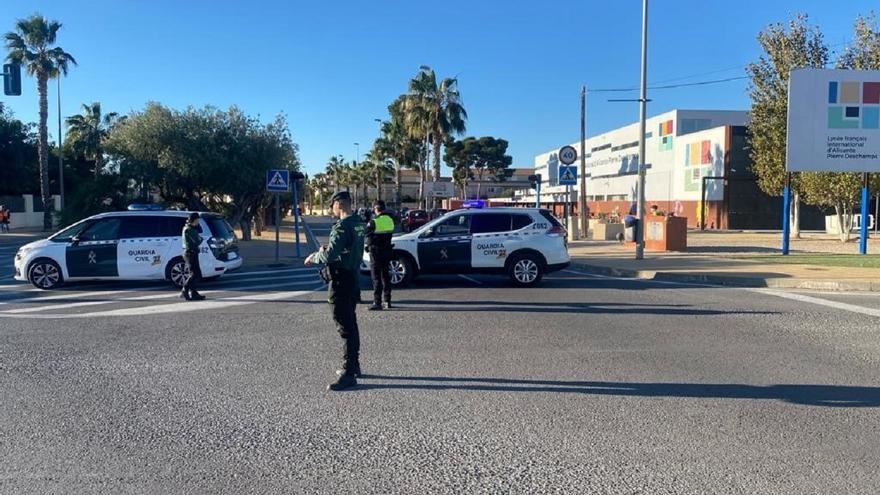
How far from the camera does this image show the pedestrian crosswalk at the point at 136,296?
35.9 ft

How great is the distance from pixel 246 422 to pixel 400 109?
49.8 meters

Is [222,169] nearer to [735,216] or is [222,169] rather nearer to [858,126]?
[858,126]

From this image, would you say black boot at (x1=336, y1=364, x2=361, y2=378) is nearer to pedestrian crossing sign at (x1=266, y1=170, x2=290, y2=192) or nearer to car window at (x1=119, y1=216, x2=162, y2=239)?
car window at (x1=119, y1=216, x2=162, y2=239)

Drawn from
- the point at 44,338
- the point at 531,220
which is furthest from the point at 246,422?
the point at 531,220

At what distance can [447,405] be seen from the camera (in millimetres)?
5777

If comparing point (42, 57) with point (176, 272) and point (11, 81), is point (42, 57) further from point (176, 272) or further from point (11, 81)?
point (176, 272)

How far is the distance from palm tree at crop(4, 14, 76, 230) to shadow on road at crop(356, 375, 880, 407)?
40324 mm

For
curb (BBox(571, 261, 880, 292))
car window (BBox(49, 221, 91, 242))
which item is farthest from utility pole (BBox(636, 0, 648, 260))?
car window (BBox(49, 221, 91, 242))

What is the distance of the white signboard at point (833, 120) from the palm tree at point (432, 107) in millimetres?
27673

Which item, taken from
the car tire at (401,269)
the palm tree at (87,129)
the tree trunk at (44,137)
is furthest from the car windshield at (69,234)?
the palm tree at (87,129)

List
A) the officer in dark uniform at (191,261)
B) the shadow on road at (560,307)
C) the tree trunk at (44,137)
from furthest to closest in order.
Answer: the tree trunk at (44,137)
the officer in dark uniform at (191,261)
the shadow on road at (560,307)

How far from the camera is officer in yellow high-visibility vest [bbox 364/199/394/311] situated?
10.9 meters

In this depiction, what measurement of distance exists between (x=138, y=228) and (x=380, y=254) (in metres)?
6.16

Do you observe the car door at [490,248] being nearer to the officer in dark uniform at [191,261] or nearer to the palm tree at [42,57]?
the officer in dark uniform at [191,261]
